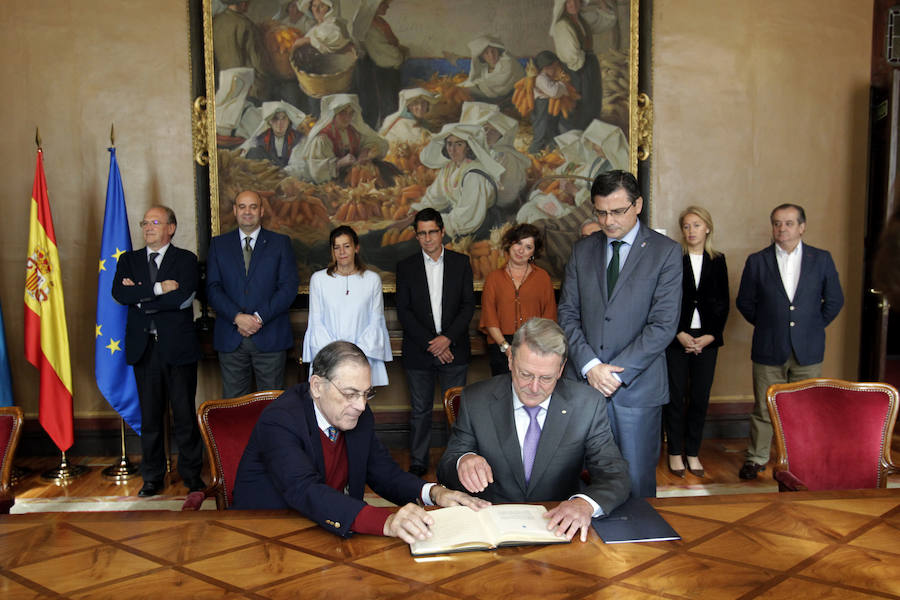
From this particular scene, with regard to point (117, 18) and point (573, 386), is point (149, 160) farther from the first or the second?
point (573, 386)

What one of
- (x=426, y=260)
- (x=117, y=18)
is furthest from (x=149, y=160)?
(x=426, y=260)

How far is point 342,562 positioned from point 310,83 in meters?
4.66

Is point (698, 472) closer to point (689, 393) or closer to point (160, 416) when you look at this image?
point (689, 393)

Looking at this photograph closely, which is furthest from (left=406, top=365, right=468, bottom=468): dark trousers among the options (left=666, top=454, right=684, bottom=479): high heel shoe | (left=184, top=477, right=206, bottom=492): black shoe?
(left=666, top=454, right=684, bottom=479): high heel shoe

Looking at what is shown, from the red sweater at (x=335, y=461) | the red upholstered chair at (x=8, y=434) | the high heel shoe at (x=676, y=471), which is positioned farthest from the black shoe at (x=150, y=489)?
the high heel shoe at (x=676, y=471)

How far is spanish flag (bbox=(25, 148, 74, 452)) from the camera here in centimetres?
539

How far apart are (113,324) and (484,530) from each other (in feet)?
13.5

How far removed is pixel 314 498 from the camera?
2234 millimetres

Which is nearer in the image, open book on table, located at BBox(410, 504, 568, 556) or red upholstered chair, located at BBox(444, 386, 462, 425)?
open book on table, located at BBox(410, 504, 568, 556)

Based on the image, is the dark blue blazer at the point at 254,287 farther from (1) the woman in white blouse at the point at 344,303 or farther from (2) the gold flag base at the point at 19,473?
(2) the gold flag base at the point at 19,473

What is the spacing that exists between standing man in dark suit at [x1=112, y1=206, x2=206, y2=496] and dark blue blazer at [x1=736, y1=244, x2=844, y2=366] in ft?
12.9

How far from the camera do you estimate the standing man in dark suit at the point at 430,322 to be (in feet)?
17.5

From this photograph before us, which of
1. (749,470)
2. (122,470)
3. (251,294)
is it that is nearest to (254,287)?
(251,294)

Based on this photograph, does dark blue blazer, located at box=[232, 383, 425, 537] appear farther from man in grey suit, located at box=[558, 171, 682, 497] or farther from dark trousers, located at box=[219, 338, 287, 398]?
dark trousers, located at box=[219, 338, 287, 398]
